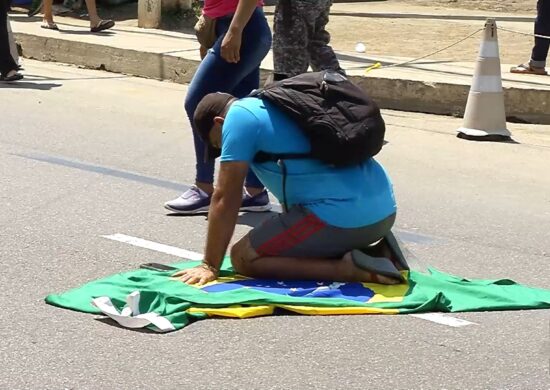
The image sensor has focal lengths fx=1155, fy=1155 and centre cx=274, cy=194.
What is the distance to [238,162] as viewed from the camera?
4.91 metres

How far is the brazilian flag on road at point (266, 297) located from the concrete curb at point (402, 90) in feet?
15.0

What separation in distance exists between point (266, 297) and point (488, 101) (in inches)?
176

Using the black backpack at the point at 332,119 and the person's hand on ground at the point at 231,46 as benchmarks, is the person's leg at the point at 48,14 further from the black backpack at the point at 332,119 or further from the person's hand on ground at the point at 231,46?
the black backpack at the point at 332,119

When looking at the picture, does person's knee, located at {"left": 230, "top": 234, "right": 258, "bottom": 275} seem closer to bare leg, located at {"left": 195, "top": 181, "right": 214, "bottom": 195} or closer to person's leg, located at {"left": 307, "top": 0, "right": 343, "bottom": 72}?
bare leg, located at {"left": 195, "top": 181, "right": 214, "bottom": 195}

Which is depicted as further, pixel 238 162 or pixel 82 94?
pixel 82 94

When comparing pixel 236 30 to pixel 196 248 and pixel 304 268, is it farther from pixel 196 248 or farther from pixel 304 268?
pixel 304 268

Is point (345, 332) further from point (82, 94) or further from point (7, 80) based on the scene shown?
point (7, 80)

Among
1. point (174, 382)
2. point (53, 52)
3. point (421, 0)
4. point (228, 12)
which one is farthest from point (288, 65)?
point (421, 0)

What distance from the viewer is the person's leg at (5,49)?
10.7 metres

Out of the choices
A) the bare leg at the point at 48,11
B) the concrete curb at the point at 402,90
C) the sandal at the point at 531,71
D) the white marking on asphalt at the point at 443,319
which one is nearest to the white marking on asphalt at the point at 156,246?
the white marking on asphalt at the point at 443,319

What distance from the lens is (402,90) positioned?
1002 cm

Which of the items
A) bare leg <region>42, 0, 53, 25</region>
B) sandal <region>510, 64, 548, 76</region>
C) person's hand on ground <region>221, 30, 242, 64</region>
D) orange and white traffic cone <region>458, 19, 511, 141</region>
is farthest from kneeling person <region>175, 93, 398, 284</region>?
bare leg <region>42, 0, 53, 25</region>

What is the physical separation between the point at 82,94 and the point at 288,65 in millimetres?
3565

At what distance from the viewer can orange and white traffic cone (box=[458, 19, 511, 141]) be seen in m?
8.84
